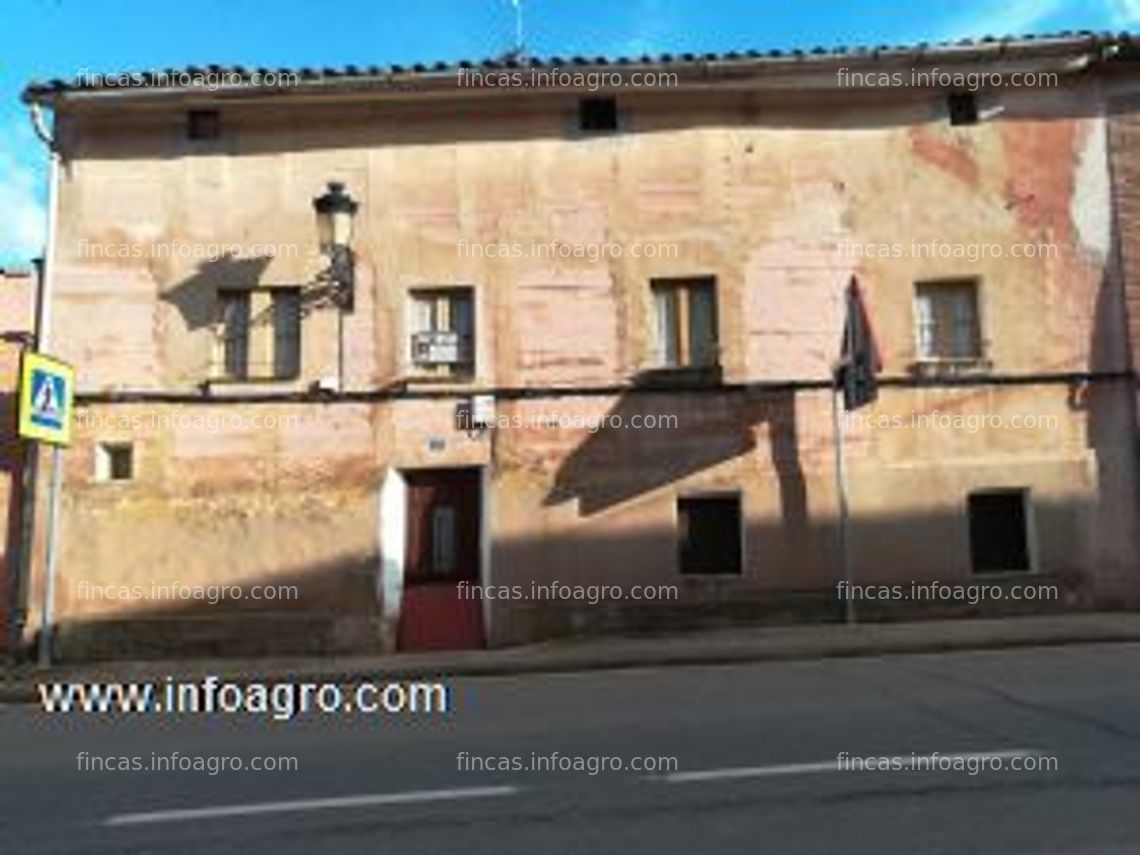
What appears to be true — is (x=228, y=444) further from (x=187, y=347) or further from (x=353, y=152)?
(x=353, y=152)

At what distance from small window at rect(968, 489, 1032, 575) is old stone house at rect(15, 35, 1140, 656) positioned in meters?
0.04

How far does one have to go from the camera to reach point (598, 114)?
17531 mm

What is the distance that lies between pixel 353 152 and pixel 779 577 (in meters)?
7.33

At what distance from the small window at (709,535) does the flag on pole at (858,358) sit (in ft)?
6.44

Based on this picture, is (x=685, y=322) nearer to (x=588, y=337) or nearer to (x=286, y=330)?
(x=588, y=337)

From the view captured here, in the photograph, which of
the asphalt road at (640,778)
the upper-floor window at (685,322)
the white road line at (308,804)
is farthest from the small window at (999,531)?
the white road line at (308,804)

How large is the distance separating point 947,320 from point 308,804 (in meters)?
11.9

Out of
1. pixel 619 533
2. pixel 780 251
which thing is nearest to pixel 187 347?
pixel 619 533

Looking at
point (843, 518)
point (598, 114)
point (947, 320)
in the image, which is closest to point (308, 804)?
point (843, 518)

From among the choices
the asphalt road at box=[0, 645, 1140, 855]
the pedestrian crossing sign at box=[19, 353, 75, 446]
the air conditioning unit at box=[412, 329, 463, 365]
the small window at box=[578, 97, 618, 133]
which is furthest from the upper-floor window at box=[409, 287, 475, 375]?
the asphalt road at box=[0, 645, 1140, 855]

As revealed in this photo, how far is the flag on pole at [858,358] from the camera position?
15547 mm

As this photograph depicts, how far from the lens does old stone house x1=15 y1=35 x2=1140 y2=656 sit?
1672cm

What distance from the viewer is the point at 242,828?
7.07 metres

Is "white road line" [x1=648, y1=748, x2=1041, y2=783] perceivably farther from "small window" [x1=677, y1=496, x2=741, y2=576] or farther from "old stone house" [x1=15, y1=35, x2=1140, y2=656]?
"small window" [x1=677, y1=496, x2=741, y2=576]
